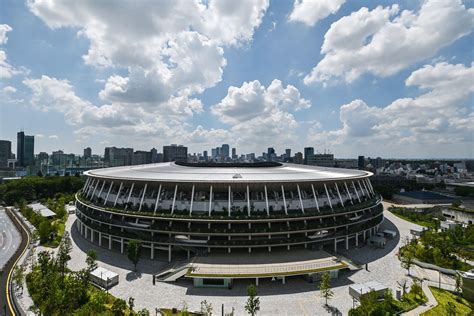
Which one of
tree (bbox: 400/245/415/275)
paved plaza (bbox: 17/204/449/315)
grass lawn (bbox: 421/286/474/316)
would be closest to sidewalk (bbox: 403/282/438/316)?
grass lawn (bbox: 421/286/474/316)

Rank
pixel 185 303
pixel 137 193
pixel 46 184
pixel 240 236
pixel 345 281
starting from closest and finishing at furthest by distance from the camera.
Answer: pixel 185 303
pixel 345 281
pixel 240 236
pixel 137 193
pixel 46 184

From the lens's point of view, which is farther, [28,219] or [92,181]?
[28,219]

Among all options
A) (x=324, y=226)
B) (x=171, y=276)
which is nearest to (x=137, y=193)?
(x=171, y=276)

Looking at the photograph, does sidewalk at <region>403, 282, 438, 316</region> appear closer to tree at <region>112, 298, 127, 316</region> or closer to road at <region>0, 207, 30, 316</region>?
tree at <region>112, 298, 127, 316</region>

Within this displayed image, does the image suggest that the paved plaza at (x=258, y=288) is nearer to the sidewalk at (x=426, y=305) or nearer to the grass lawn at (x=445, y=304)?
the sidewalk at (x=426, y=305)

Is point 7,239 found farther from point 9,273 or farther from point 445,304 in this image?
point 445,304

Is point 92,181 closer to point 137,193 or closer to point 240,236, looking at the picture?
point 137,193
